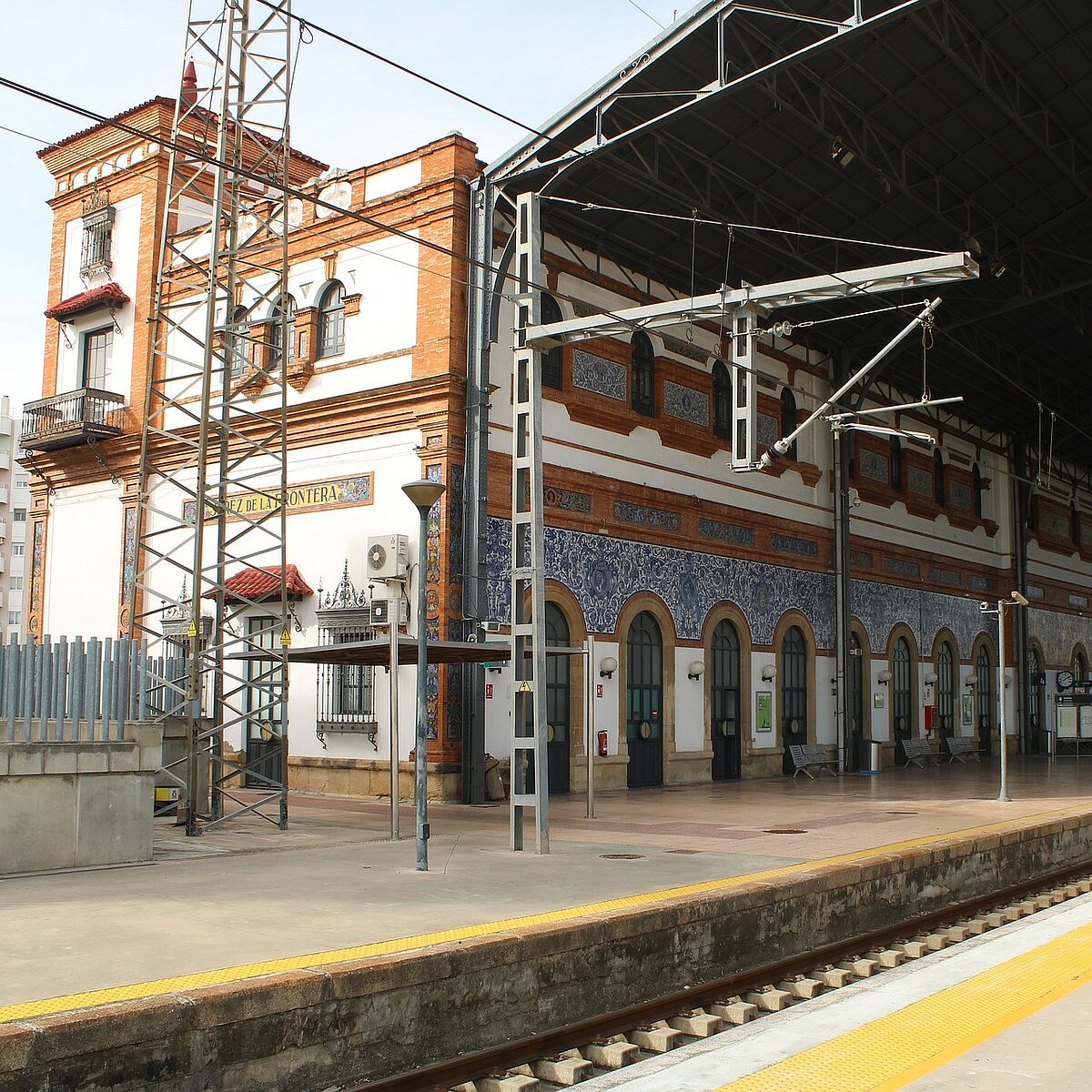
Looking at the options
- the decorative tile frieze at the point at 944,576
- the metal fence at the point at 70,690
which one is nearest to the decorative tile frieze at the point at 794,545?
the decorative tile frieze at the point at 944,576

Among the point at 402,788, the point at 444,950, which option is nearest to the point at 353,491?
the point at 402,788

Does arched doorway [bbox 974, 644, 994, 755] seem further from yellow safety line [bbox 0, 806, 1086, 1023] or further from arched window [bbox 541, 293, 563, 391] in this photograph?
yellow safety line [bbox 0, 806, 1086, 1023]

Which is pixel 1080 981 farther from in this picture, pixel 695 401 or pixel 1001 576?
pixel 1001 576

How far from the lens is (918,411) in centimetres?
3372

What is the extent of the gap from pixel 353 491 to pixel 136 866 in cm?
989

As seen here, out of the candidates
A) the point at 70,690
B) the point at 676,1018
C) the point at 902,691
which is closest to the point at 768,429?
the point at 902,691

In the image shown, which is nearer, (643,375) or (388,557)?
(388,557)

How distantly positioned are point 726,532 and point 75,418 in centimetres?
1331

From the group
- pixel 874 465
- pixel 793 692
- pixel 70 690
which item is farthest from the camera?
pixel 874 465

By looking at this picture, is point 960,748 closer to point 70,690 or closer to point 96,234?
point 96,234

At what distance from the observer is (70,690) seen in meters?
11.8

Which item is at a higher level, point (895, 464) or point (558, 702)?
point (895, 464)

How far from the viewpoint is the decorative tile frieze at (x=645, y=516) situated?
2286 centimetres

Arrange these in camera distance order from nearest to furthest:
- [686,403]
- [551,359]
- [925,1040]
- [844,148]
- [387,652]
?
[925,1040]
[387,652]
[844,148]
[551,359]
[686,403]
